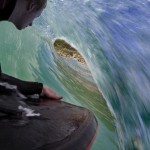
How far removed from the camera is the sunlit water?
154 cm

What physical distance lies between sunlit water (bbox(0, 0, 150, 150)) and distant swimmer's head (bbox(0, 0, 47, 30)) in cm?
96

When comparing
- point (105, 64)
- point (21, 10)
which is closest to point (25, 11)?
point (21, 10)

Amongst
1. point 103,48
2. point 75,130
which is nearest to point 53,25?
point 103,48

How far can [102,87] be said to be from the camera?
1977 millimetres

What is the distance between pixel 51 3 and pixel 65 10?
279 mm

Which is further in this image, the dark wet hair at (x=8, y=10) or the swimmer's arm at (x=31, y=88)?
the swimmer's arm at (x=31, y=88)

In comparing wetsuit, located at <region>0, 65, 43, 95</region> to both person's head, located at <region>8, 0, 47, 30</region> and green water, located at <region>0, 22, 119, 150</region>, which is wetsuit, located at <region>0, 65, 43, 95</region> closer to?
person's head, located at <region>8, 0, 47, 30</region>

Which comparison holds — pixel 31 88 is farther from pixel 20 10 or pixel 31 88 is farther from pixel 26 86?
pixel 20 10

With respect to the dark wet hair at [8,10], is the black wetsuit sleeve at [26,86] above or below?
below

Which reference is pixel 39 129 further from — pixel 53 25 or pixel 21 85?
pixel 53 25

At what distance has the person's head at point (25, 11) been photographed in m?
0.55

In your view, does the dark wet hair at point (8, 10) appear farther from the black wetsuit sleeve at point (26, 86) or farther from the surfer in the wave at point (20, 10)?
the black wetsuit sleeve at point (26, 86)

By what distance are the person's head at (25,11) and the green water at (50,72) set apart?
1.39 meters

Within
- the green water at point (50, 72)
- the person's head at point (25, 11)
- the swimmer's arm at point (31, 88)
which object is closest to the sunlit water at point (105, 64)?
the green water at point (50, 72)
